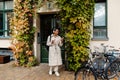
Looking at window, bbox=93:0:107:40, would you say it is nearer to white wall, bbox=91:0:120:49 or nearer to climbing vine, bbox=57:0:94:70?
white wall, bbox=91:0:120:49

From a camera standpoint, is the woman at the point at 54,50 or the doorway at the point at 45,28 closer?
the woman at the point at 54,50

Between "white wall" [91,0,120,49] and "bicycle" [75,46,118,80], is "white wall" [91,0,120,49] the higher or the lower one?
the higher one

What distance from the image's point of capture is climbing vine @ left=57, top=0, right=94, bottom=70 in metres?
11.0

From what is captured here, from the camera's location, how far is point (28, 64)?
12.5 metres

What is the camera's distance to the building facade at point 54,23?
11328mm

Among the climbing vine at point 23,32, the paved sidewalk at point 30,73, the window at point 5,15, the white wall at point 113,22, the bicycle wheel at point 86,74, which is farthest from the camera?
the window at point 5,15

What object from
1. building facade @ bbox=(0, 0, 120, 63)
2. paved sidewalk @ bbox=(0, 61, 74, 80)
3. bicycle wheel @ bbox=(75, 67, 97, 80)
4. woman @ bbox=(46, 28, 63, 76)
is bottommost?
paved sidewalk @ bbox=(0, 61, 74, 80)

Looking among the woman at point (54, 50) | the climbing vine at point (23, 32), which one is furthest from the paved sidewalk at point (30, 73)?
the climbing vine at point (23, 32)

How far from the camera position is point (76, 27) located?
11.1 meters

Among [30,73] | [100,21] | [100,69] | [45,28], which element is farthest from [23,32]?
[100,69]

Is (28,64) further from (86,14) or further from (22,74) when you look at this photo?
(86,14)

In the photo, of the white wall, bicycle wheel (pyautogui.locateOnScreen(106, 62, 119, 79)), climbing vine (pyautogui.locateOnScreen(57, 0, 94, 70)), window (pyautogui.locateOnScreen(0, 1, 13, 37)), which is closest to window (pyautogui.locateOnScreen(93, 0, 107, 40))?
the white wall

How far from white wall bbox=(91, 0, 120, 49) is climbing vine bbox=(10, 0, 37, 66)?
3.69 metres

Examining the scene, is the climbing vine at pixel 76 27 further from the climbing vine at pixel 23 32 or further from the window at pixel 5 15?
the window at pixel 5 15
